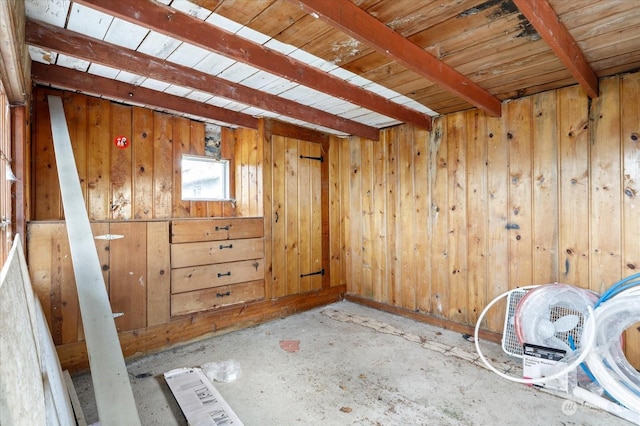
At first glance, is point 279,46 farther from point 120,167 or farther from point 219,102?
point 120,167

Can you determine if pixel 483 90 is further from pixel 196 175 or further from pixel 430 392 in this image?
pixel 196 175

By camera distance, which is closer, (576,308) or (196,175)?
(576,308)

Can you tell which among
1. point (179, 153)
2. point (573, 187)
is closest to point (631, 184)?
point (573, 187)

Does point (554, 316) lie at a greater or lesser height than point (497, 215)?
lesser

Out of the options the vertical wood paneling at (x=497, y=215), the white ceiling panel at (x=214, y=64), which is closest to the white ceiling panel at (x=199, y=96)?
the white ceiling panel at (x=214, y=64)

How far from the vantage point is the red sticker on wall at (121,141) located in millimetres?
2683

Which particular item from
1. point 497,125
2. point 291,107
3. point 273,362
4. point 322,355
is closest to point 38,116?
point 291,107

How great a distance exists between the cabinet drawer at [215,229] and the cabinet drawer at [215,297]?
449 mm

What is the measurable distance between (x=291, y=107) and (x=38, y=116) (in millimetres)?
1857

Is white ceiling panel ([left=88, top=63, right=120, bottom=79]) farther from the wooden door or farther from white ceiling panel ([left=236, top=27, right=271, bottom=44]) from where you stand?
the wooden door

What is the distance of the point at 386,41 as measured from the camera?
1586 millimetres

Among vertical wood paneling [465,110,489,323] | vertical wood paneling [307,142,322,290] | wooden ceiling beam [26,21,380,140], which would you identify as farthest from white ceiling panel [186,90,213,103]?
vertical wood paneling [465,110,489,323]

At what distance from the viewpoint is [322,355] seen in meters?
2.47

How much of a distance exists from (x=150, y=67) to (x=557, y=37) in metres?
2.16
